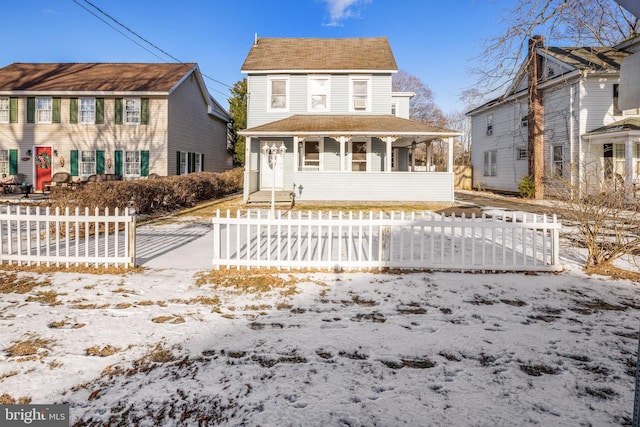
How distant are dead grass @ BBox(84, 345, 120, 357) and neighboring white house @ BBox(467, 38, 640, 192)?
594 inches

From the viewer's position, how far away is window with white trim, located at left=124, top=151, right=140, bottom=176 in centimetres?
1933

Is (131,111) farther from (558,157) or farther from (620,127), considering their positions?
(620,127)

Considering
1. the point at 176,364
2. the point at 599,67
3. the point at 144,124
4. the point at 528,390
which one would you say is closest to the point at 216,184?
the point at 144,124

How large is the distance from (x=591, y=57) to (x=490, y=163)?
27.2 feet

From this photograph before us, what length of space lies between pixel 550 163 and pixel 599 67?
15.8 ft

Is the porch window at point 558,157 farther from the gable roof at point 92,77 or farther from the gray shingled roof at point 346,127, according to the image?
the gable roof at point 92,77

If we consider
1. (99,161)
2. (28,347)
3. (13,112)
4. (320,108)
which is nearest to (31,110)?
(13,112)

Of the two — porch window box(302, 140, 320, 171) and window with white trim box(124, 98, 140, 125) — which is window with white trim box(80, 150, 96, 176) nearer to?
window with white trim box(124, 98, 140, 125)

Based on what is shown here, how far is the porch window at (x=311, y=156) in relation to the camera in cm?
1750

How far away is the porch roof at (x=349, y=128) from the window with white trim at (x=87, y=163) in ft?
31.2

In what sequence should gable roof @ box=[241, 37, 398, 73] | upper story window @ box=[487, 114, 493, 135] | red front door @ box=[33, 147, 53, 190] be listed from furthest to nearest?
1. upper story window @ box=[487, 114, 493, 135]
2. red front door @ box=[33, 147, 53, 190]
3. gable roof @ box=[241, 37, 398, 73]

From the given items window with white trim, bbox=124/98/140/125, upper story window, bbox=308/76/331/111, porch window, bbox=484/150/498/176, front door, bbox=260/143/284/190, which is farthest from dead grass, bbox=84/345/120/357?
porch window, bbox=484/150/498/176

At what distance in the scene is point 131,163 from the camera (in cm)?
1936

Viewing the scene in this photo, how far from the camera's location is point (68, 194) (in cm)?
890
